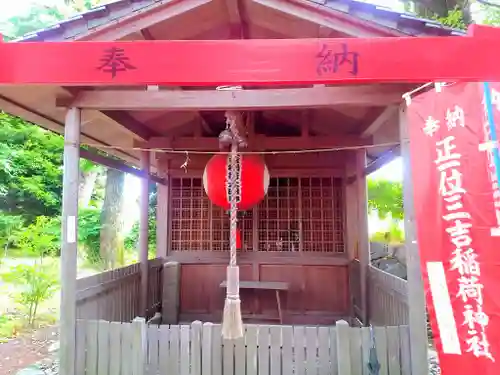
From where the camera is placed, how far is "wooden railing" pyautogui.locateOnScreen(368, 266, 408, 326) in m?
4.53

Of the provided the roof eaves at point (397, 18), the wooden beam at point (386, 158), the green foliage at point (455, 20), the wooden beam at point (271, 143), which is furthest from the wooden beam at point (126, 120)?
the green foliage at point (455, 20)

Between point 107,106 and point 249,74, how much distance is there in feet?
7.05

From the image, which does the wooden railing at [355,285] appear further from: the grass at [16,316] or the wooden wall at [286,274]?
the grass at [16,316]

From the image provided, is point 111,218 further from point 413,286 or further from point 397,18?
point 397,18

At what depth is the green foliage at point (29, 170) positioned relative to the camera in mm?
→ 14414

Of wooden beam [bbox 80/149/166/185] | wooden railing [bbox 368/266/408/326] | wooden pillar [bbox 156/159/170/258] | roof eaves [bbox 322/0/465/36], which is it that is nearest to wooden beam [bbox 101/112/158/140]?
wooden beam [bbox 80/149/166/185]

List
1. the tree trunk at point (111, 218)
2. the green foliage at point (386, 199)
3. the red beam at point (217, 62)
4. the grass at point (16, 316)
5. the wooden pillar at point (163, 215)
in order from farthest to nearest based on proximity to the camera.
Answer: the green foliage at point (386, 199) < the tree trunk at point (111, 218) < the grass at point (16, 316) < the wooden pillar at point (163, 215) < the red beam at point (217, 62)

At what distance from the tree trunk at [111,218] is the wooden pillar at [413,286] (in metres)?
10.5

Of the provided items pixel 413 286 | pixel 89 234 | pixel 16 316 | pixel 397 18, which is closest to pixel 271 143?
pixel 397 18

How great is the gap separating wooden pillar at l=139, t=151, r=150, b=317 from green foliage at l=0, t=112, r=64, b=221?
904 centimetres

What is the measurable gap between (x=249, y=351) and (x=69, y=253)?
7.26 ft

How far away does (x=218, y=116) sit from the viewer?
7.38m

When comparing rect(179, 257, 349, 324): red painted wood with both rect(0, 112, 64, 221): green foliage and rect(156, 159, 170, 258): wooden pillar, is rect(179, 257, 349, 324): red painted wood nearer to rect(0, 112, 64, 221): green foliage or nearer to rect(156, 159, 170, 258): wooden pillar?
rect(156, 159, 170, 258): wooden pillar

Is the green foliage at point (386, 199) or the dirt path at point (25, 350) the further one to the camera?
the green foliage at point (386, 199)
